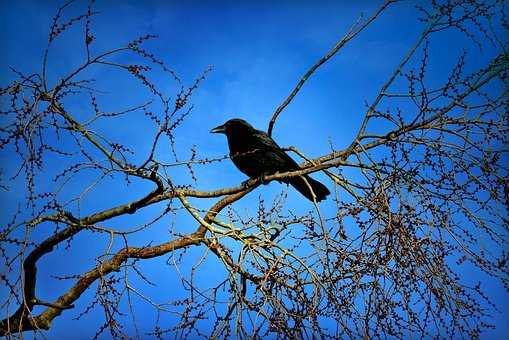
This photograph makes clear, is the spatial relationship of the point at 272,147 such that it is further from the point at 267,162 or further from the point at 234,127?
the point at 234,127

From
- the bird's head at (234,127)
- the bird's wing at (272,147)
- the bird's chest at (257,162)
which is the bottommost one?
the bird's chest at (257,162)

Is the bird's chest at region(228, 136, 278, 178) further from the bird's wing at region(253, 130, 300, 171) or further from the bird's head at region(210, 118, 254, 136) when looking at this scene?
the bird's head at region(210, 118, 254, 136)

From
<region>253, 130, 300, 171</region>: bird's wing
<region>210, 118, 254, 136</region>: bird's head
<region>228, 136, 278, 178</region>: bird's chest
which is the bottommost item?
<region>228, 136, 278, 178</region>: bird's chest

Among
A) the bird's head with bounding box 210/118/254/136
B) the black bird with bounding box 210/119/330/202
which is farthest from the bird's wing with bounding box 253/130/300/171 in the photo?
the bird's head with bounding box 210/118/254/136

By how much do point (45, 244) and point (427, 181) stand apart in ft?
14.5

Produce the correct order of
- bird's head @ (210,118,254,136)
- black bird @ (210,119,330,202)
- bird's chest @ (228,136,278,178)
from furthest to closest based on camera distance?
1. bird's head @ (210,118,254,136)
2. bird's chest @ (228,136,278,178)
3. black bird @ (210,119,330,202)

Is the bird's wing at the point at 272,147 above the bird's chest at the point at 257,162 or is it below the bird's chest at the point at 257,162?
above

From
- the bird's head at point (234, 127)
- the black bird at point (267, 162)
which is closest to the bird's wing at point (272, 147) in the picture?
the black bird at point (267, 162)

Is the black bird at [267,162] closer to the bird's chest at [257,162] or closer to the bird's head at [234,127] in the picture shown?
the bird's chest at [257,162]

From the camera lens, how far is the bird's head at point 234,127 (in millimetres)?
7355

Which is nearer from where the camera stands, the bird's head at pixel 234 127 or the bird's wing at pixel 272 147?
the bird's wing at pixel 272 147

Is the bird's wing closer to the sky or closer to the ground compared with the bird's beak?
closer to the ground

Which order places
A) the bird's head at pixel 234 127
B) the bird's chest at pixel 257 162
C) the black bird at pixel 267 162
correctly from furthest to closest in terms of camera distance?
the bird's head at pixel 234 127 < the bird's chest at pixel 257 162 < the black bird at pixel 267 162

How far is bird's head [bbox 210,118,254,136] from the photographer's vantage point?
7.36m
